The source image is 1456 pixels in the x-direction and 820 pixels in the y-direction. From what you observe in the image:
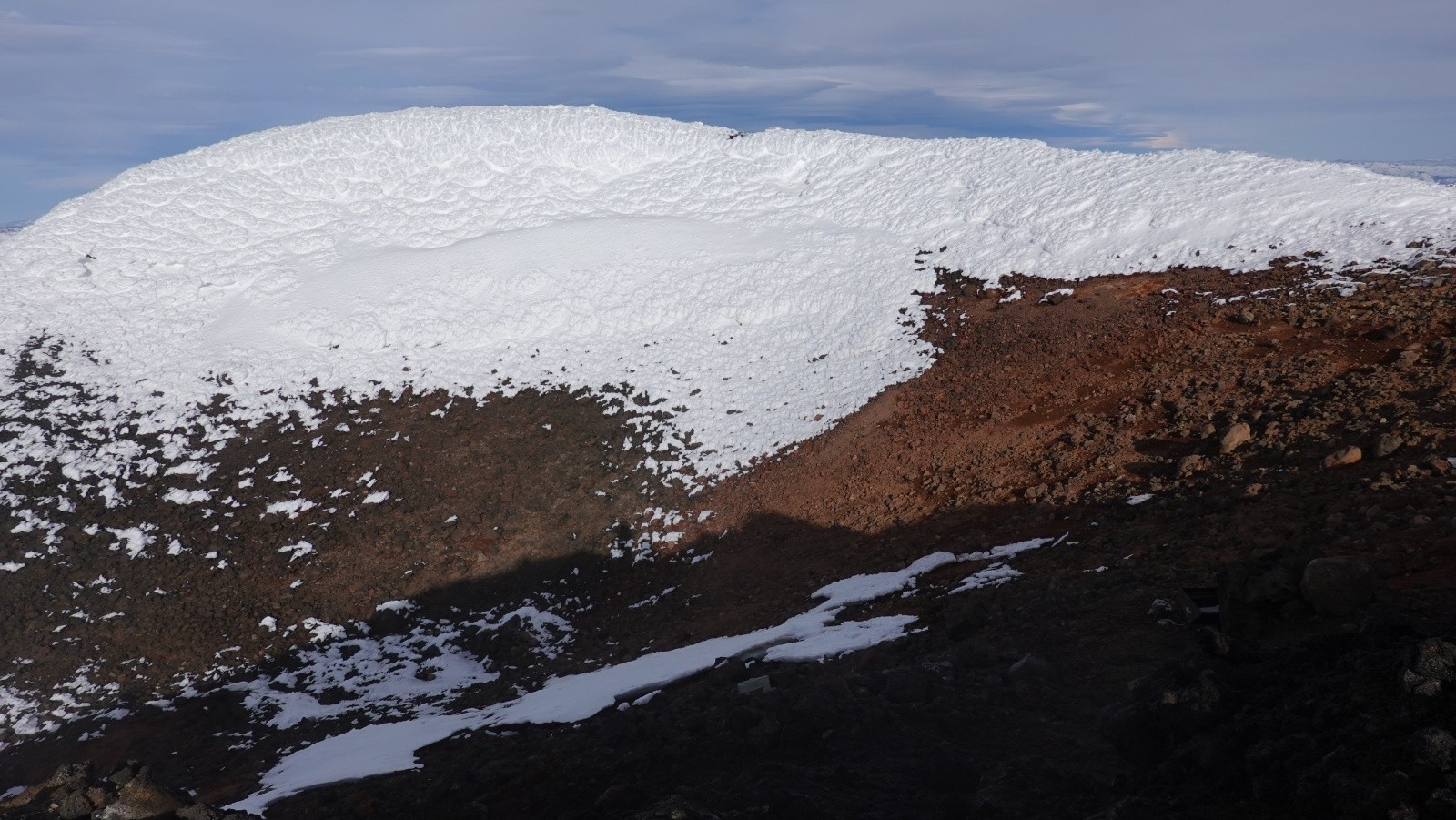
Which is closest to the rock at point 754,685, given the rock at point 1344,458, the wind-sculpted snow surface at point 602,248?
the rock at point 1344,458

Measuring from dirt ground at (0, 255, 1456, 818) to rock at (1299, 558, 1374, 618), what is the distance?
3.7 inches

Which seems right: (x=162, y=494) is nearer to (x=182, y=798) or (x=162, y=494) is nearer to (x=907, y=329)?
(x=182, y=798)

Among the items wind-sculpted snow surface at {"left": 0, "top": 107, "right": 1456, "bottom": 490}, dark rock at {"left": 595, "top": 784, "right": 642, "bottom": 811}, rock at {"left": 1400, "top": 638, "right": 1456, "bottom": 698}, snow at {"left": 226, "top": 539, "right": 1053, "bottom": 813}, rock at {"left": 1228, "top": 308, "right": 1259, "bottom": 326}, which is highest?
wind-sculpted snow surface at {"left": 0, "top": 107, "right": 1456, "bottom": 490}

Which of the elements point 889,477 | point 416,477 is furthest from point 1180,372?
point 416,477

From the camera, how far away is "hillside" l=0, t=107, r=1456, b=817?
20.7ft

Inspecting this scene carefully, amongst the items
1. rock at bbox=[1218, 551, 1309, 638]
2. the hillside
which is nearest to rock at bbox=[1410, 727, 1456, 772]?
the hillside

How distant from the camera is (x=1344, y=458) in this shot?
8.71m

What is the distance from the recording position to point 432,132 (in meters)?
28.7

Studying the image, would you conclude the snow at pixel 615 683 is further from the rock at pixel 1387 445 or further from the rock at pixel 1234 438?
the rock at pixel 1387 445

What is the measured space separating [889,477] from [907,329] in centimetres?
544

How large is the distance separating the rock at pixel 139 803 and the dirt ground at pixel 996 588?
4.30 ft

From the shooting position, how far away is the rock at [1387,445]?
856 centimetres

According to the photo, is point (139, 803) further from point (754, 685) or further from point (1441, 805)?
point (1441, 805)

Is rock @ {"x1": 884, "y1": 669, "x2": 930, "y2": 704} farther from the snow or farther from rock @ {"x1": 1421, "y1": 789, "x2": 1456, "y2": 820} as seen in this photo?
rock @ {"x1": 1421, "y1": 789, "x2": 1456, "y2": 820}
